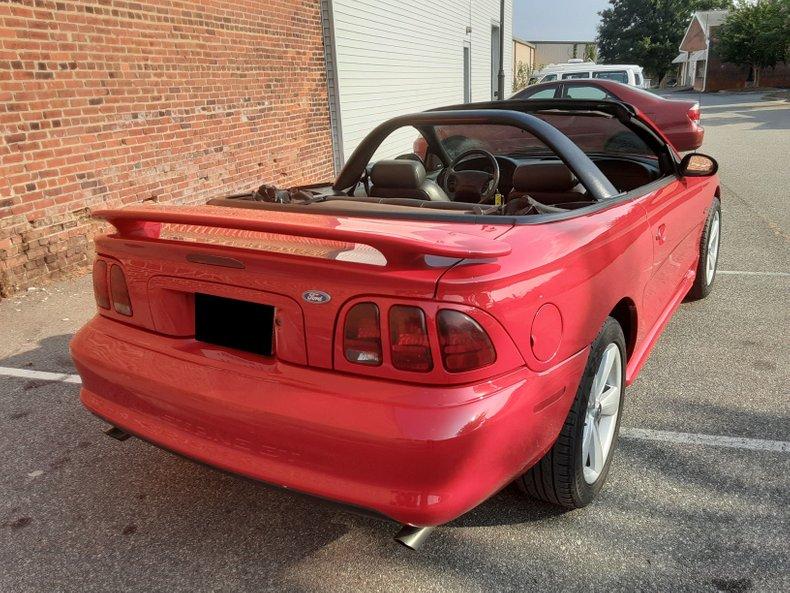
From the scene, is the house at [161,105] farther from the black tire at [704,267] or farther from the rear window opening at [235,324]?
the black tire at [704,267]

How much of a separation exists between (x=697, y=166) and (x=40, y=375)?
13.4ft

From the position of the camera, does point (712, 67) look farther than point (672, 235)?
Yes

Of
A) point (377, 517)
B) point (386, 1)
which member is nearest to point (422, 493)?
point (377, 517)

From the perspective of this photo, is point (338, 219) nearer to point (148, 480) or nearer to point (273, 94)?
point (148, 480)

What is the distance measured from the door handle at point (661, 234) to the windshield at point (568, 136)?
2.33 feet

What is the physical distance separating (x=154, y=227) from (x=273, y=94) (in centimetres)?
727

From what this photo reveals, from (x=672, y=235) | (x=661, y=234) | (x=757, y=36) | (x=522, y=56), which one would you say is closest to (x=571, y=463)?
(x=661, y=234)

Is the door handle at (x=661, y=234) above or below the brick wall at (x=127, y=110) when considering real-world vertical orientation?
below

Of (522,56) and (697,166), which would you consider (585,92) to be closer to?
(697,166)

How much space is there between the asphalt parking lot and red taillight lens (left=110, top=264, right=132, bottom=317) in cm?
78

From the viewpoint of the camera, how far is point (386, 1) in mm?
12734

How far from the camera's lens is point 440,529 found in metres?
2.37

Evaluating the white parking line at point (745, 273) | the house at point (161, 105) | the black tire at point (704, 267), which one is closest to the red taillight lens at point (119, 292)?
the house at point (161, 105)

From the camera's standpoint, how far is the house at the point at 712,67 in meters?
50.5
